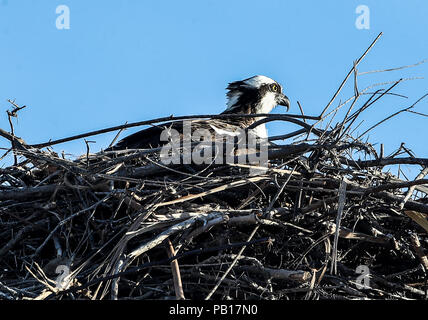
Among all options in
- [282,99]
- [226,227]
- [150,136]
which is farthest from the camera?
[282,99]

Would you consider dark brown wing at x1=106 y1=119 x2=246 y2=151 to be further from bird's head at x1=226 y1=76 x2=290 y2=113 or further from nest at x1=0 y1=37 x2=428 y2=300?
bird's head at x1=226 y1=76 x2=290 y2=113

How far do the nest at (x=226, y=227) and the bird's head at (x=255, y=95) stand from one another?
326cm

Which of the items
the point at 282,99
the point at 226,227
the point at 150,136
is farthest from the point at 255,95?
the point at 226,227

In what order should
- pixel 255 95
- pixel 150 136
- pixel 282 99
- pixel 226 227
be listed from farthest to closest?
pixel 282 99, pixel 255 95, pixel 150 136, pixel 226 227

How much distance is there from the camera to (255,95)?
8.75m

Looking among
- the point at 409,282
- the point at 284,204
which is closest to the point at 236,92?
the point at 284,204

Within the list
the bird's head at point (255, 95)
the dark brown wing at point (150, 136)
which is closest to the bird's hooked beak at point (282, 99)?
the bird's head at point (255, 95)

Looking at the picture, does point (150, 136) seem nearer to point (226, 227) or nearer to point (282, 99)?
point (226, 227)

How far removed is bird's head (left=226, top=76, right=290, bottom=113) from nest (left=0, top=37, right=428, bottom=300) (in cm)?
326

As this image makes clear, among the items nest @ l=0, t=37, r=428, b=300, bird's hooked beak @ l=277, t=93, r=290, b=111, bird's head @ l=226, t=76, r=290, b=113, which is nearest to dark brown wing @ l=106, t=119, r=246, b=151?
nest @ l=0, t=37, r=428, b=300

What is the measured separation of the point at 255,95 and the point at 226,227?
400 cm

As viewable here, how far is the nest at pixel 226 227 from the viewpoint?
182 inches

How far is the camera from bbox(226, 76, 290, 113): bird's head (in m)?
8.71

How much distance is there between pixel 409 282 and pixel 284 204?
1.04 metres
